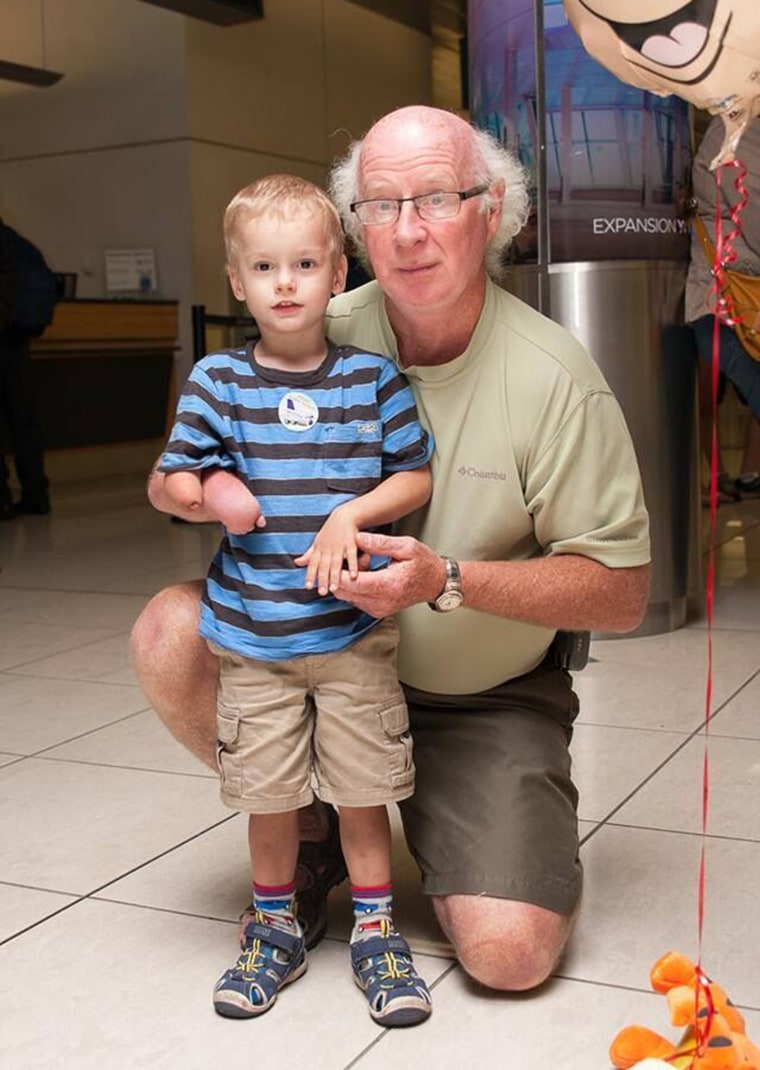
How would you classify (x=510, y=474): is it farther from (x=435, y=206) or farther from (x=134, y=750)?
(x=134, y=750)

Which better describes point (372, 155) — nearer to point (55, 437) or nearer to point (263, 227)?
point (263, 227)

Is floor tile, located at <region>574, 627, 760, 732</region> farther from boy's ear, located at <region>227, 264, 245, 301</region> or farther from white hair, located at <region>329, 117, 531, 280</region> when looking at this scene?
boy's ear, located at <region>227, 264, 245, 301</region>

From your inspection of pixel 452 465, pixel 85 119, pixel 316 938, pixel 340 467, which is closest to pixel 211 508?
pixel 340 467

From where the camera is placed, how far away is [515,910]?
5.52 ft

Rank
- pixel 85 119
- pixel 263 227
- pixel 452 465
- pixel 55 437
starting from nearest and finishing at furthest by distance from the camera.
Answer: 1. pixel 263 227
2. pixel 452 465
3. pixel 55 437
4. pixel 85 119

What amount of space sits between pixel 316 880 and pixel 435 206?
90cm

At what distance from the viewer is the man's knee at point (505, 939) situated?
1.64 meters

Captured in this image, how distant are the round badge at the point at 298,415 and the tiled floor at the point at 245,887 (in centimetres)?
69

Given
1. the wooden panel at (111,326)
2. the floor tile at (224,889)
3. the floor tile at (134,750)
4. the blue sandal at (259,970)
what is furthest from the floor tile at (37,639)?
the wooden panel at (111,326)

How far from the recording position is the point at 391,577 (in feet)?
5.03

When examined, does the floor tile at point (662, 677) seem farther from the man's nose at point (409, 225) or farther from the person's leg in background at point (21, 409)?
the person's leg in background at point (21, 409)

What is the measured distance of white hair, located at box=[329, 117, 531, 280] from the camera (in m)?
1.76

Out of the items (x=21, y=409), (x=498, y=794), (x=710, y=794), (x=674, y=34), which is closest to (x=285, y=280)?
(x=674, y=34)

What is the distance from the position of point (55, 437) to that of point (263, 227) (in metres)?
6.58
